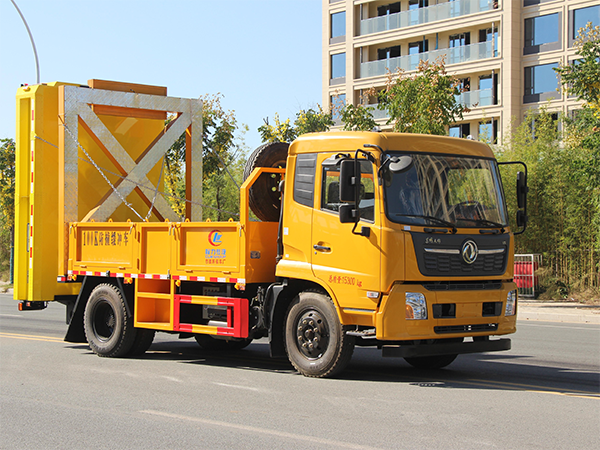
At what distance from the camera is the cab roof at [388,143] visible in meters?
8.79

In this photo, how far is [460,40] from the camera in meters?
47.4

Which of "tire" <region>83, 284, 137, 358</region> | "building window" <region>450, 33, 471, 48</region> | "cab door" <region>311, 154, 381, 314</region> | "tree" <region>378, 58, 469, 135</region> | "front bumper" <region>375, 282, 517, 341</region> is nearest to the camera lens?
"front bumper" <region>375, 282, 517, 341</region>

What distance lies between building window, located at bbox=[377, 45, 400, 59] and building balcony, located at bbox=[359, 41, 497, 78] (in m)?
1.16

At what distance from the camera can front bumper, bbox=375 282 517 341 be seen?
8367mm

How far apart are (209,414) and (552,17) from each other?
134 feet

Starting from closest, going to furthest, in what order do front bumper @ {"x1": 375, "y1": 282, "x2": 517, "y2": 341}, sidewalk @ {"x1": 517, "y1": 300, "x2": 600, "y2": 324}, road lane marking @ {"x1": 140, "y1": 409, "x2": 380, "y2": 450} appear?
road lane marking @ {"x1": 140, "y1": 409, "x2": 380, "y2": 450} < front bumper @ {"x1": 375, "y1": 282, "x2": 517, "y2": 341} < sidewalk @ {"x1": 517, "y1": 300, "x2": 600, "y2": 324}

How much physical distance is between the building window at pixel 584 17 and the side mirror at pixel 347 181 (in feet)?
119

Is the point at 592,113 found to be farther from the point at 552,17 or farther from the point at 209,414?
the point at 552,17

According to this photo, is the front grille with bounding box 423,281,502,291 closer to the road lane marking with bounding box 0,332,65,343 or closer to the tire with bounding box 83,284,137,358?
the tire with bounding box 83,284,137,358

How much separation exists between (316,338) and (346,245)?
46.1 inches

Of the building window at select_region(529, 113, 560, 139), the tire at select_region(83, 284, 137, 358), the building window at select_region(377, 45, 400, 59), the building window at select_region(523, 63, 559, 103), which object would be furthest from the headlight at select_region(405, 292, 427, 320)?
the building window at select_region(377, 45, 400, 59)

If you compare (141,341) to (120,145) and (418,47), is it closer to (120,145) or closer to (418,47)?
(120,145)

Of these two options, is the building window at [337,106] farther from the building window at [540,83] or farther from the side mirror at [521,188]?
the side mirror at [521,188]

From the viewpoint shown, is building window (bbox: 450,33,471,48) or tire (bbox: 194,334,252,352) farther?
building window (bbox: 450,33,471,48)
